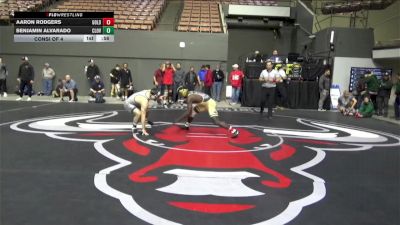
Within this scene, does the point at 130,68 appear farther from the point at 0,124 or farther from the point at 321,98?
the point at 0,124

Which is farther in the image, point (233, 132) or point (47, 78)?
point (47, 78)

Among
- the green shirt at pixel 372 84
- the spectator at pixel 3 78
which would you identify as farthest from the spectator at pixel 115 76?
the green shirt at pixel 372 84

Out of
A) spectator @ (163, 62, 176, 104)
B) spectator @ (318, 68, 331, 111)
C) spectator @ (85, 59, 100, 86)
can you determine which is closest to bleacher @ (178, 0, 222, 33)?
spectator @ (163, 62, 176, 104)

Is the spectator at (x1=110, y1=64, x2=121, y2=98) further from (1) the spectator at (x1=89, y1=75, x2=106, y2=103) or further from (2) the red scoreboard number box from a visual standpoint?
(2) the red scoreboard number box

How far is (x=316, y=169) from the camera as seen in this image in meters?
5.93

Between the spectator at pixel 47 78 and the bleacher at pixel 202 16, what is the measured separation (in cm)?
610

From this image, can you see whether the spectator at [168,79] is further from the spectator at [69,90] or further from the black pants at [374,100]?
the black pants at [374,100]

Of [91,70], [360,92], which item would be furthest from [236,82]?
[91,70]

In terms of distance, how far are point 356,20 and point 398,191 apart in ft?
56.1

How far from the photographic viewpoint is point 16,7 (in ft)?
71.0

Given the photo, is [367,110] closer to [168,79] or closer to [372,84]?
[372,84]

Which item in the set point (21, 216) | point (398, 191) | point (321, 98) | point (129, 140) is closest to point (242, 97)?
point (321, 98)
